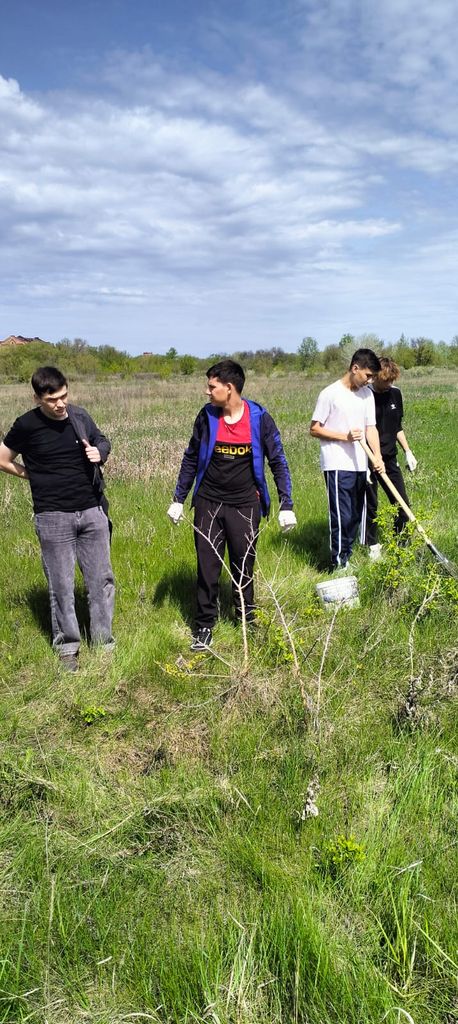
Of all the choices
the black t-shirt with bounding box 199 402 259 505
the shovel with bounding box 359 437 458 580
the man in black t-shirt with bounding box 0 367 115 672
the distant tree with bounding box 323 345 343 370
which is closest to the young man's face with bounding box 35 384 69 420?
the man in black t-shirt with bounding box 0 367 115 672

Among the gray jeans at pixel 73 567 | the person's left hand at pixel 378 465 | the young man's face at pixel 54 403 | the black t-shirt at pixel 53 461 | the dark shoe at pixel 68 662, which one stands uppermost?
the young man's face at pixel 54 403

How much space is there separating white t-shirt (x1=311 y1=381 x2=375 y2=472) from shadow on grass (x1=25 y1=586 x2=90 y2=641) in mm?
2334

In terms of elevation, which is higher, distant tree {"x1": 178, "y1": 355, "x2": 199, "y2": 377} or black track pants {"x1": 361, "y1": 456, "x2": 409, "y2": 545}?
distant tree {"x1": 178, "y1": 355, "x2": 199, "y2": 377}

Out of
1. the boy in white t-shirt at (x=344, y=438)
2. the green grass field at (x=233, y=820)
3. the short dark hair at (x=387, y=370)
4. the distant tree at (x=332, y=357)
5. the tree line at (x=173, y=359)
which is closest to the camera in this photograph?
the green grass field at (x=233, y=820)

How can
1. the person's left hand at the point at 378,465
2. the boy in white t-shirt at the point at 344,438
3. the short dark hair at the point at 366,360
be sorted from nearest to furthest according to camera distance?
the short dark hair at the point at 366,360, the boy in white t-shirt at the point at 344,438, the person's left hand at the point at 378,465

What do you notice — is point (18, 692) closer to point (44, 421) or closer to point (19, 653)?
point (19, 653)

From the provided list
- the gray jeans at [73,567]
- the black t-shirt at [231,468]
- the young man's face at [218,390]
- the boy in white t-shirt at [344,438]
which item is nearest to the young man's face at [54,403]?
the gray jeans at [73,567]

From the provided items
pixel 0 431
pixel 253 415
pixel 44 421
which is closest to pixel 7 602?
pixel 44 421

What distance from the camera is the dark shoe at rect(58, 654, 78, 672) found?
3.93m

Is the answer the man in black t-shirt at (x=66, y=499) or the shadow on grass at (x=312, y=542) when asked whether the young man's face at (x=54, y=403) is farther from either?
the shadow on grass at (x=312, y=542)

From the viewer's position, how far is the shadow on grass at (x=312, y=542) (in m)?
5.79

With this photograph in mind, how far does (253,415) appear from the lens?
4016mm

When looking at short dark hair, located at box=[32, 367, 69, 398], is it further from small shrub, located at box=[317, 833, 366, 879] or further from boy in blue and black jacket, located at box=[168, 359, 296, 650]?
small shrub, located at box=[317, 833, 366, 879]

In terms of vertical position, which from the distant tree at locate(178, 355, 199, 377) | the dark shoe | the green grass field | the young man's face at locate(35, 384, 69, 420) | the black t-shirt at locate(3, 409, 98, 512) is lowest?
the green grass field
